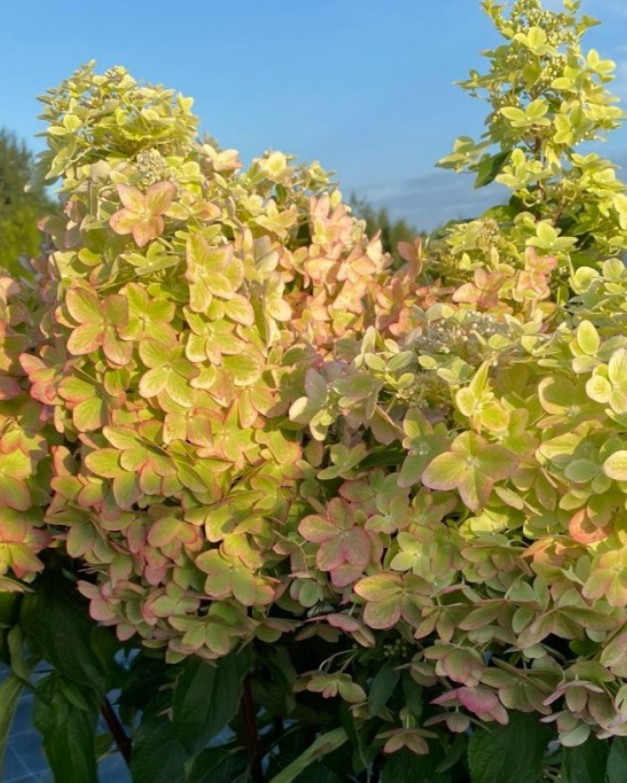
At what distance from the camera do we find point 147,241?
0.81 meters

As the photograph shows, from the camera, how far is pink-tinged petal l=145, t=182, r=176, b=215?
0.80 m

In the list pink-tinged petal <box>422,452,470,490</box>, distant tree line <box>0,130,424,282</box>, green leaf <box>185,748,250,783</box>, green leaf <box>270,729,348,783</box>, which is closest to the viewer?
pink-tinged petal <box>422,452,470,490</box>

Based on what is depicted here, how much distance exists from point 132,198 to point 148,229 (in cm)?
3

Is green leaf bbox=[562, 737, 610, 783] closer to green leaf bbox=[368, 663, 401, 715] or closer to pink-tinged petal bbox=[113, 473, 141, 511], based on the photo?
green leaf bbox=[368, 663, 401, 715]

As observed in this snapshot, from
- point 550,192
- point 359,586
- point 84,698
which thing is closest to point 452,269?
point 550,192

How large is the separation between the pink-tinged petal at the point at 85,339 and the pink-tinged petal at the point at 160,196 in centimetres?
11

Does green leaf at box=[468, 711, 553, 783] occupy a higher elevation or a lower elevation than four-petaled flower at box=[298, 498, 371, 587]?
lower

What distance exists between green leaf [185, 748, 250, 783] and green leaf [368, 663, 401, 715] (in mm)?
280

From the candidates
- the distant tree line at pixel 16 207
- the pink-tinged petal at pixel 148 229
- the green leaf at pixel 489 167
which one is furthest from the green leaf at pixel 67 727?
the distant tree line at pixel 16 207

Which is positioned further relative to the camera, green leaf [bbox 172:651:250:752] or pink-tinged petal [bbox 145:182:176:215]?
green leaf [bbox 172:651:250:752]

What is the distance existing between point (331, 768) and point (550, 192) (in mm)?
701

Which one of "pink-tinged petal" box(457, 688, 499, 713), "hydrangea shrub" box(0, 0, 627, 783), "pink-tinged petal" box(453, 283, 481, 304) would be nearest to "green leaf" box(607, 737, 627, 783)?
"hydrangea shrub" box(0, 0, 627, 783)

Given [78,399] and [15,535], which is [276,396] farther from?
[15,535]

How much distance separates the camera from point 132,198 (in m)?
0.81
